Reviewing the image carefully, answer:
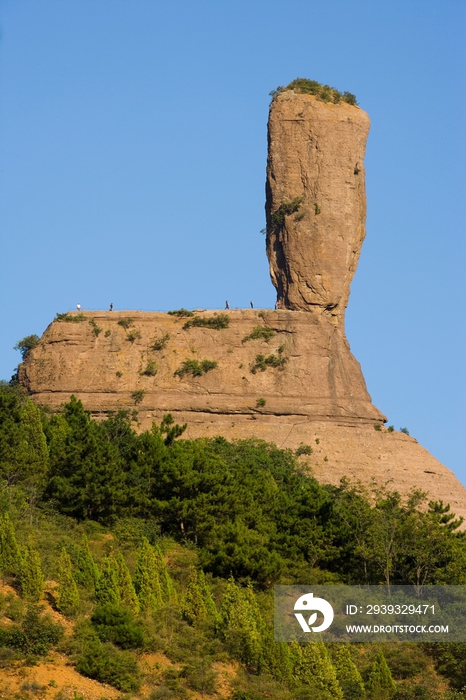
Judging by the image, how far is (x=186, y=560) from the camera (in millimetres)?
51781

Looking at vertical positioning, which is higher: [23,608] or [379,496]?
[379,496]

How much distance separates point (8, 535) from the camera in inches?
1786

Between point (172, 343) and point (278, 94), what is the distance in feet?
45.5

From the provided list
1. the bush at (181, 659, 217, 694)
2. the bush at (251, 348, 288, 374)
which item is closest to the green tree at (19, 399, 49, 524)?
the bush at (181, 659, 217, 694)

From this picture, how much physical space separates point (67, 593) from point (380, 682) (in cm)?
870

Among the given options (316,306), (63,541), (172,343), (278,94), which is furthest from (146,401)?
(63,541)

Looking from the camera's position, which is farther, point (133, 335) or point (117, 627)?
point (133, 335)

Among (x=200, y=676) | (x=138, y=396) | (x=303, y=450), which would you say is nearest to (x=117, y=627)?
(x=200, y=676)

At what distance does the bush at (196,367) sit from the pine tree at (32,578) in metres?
29.3

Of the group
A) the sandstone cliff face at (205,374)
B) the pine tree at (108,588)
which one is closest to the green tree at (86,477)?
the pine tree at (108,588)

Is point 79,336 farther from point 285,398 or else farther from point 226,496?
point 226,496

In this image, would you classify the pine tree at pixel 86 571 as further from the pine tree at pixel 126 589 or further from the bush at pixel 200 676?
the bush at pixel 200 676

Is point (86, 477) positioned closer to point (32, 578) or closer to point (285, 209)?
point (32, 578)

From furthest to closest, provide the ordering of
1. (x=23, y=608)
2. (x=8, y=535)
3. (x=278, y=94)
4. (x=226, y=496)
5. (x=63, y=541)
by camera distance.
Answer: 1. (x=278, y=94)
2. (x=226, y=496)
3. (x=63, y=541)
4. (x=8, y=535)
5. (x=23, y=608)
